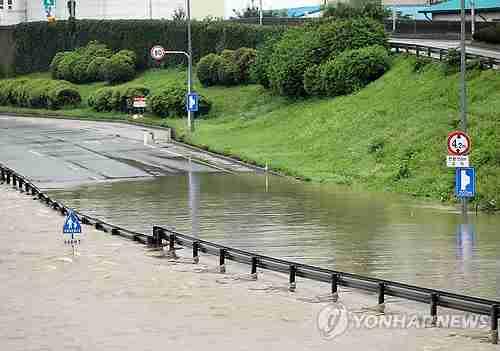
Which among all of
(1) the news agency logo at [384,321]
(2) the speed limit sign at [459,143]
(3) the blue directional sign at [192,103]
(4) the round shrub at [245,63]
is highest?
(4) the round shrub at [245,63]

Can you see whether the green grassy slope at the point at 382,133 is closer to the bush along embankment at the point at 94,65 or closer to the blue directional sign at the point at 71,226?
the blue directional sign at the point at 71,226

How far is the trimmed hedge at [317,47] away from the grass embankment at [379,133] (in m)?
1.22

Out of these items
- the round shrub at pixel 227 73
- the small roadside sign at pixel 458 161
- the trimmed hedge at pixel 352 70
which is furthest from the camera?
the round shrub at pixel 227 73

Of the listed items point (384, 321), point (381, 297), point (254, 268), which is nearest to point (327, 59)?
point (254, 268)

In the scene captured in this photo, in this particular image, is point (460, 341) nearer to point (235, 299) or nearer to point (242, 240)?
point (235, 299)

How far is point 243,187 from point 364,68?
21.4m

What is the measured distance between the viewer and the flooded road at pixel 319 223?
29469mm

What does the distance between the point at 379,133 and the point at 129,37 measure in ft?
167

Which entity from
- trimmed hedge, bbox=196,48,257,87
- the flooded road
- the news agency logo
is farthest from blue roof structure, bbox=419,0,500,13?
the news agency logo

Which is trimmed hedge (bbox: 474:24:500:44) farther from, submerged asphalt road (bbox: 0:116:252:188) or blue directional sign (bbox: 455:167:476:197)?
blue directional sign (bbox: 455:167:476:197)

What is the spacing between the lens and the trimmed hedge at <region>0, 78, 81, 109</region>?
96688 mm

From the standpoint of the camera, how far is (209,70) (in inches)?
3538

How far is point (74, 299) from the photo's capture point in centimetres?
2530

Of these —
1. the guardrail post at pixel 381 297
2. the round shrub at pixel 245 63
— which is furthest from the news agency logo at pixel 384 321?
the round shrub at pixel 245 63
